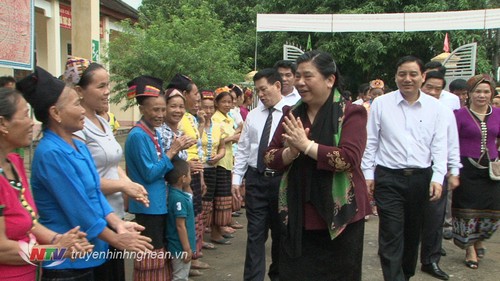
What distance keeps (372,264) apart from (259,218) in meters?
1.76

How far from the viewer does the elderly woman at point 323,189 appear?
2668 mm

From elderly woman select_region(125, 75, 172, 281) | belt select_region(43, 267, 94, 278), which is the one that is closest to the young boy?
elderly woman select_region(125, 75, 172, 281)

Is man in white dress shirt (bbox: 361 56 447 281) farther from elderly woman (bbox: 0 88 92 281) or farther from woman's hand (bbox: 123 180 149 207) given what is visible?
elderly woman (bbox: 0 88 92 281)

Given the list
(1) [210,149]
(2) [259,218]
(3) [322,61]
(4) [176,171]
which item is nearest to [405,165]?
(2) [259,218]

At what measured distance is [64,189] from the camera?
7.33ft

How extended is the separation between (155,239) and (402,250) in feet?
7.21

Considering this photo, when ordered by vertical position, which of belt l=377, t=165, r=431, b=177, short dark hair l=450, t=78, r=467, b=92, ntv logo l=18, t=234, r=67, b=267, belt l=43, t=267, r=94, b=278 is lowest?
belt l=43, t=267, r=94, b=278

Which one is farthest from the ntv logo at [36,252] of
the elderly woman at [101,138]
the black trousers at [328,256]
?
the black trousers at [328,256]

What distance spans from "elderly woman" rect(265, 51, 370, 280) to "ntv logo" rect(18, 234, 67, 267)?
52.1 inches

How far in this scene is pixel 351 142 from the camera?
8.72ft

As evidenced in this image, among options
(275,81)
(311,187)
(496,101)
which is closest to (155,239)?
(311,187)

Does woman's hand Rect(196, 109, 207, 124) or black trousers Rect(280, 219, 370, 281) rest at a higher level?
woman's hand Rect(196, 109, 207, 124)

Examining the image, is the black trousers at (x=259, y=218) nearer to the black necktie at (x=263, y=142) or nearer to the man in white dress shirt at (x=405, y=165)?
the black necktie at (x=263, y=142)

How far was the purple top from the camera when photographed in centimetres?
500
